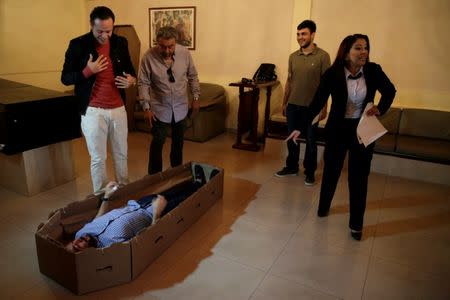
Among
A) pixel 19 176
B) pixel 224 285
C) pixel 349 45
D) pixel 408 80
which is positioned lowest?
pixel 224 285

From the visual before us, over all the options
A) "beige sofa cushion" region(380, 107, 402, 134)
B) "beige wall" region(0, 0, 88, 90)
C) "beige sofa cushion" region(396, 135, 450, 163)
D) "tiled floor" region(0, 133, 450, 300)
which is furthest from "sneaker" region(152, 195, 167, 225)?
"beige wall" region(0, 0, 88, 90)

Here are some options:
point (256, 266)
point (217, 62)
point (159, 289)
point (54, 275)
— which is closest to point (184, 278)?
point (159, 289)

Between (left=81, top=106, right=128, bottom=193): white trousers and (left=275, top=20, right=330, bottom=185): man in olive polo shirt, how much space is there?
1.55 m

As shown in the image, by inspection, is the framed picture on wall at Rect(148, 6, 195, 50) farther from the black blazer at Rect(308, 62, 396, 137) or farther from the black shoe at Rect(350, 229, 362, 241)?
the black shoe at Rect(350, 229, 362, 241)

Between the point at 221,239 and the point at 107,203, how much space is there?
83 cm

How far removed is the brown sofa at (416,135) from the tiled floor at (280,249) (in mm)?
333

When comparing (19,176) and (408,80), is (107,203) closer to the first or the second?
(19,176)

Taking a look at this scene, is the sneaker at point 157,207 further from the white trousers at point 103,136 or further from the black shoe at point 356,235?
the black shoe at point 356,235

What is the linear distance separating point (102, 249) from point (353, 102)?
5.69 feet

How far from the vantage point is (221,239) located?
7.68 ft

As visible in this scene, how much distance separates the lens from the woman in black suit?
7.00 ft

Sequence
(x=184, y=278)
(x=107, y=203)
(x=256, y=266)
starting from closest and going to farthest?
(x=184, y=278), (x=256, y=266), (x=107, y=203)

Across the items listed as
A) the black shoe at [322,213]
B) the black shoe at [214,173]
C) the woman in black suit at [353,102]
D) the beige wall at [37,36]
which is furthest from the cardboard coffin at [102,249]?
the beige wall at [37,36]

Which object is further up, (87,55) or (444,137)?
(87,55)
